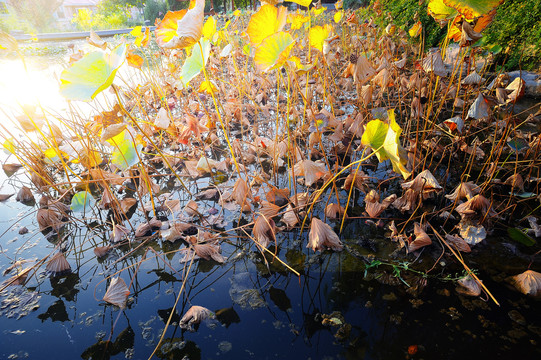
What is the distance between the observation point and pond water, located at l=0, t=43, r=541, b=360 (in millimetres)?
635

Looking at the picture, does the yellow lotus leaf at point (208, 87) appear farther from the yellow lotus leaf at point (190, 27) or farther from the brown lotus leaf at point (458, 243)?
the brown lotus leaf at point (458, 243)

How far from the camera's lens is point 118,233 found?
3.16ft

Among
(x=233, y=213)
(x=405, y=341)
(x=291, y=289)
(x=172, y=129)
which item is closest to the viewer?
(x=405, y=341)

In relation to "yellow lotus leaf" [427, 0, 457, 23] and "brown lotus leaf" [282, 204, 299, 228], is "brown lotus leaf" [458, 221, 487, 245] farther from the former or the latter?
"yellow lotus leaf" [427, 0, 457, 23]

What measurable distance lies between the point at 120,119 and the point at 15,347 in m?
0.67

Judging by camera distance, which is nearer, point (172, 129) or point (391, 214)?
point (391, 214)

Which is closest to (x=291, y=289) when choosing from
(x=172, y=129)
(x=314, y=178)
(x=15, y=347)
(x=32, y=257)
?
(x=314, y=178)

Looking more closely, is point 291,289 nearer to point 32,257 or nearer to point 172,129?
point 32,257

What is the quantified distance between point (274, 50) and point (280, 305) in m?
A: 0.67

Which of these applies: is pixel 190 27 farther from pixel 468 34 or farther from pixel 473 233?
pixel 473 233

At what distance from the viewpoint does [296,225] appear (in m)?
0.98

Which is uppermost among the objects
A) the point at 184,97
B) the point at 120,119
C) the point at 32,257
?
the point at 120,119

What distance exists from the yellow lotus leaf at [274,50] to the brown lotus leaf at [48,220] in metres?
0.91

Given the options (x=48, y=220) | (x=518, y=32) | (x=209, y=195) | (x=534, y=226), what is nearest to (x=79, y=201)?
(x=48, y=220)
